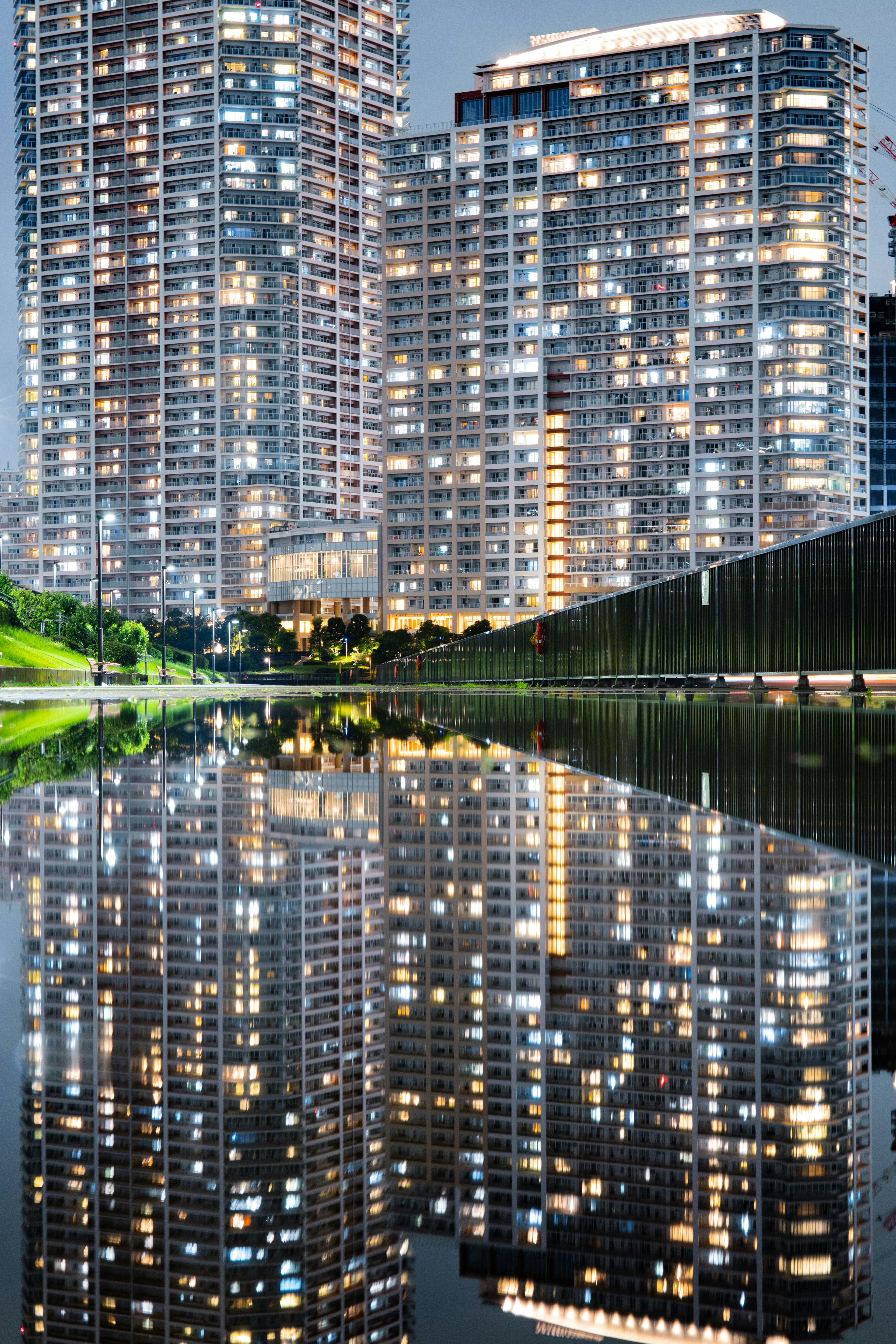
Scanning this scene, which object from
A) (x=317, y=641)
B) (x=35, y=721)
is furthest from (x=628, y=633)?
(x=317, y=641)

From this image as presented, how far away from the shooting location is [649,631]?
53844 millimetres

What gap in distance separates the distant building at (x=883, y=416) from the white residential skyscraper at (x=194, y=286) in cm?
7251

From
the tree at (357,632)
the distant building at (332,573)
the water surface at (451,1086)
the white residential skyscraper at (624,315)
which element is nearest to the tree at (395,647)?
the tree at (357,632)

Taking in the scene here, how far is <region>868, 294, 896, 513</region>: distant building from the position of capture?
180 meters

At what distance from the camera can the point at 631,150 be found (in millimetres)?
146750

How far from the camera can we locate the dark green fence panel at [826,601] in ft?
110

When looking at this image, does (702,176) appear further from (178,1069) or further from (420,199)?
(178,1069)

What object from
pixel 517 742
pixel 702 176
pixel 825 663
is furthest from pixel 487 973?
pixel 702 176

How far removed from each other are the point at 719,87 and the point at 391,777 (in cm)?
14976

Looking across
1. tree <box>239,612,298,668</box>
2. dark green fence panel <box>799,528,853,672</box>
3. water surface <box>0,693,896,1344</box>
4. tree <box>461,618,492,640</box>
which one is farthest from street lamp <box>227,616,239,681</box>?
water surface <box>0,693,896,1344</box>

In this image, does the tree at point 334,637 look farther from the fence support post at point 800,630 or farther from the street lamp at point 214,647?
the fence support post at point 800,630

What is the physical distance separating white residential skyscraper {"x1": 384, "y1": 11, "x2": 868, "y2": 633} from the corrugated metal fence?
75015mm

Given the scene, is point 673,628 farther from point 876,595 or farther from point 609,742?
point 609,742

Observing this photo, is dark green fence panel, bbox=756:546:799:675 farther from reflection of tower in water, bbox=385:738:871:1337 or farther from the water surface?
reflection of tower in water, bbox=385:738:871:1337
